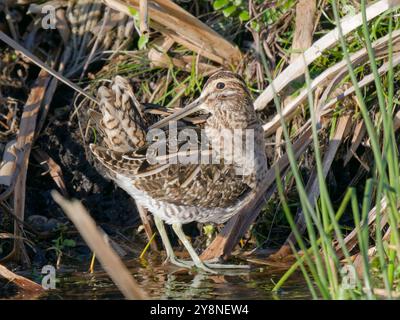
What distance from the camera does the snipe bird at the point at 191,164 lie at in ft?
17.5

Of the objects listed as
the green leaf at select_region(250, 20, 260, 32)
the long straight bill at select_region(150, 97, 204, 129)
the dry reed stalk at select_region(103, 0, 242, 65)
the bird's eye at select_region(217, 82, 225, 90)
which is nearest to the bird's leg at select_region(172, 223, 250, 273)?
the long straight bill at select_region(150, 97, 204, 129)

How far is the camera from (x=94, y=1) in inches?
260

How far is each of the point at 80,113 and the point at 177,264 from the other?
54.1 inches

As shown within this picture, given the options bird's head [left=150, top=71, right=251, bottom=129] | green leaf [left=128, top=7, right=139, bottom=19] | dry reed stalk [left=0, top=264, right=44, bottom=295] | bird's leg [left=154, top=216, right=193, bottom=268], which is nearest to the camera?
dry reed stalk [left=0, top=264, right=44, bottom=295]

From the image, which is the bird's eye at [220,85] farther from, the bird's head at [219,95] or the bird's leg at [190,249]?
the bird's leg at [190,249]

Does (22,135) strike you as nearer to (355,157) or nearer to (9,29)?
(9,29)

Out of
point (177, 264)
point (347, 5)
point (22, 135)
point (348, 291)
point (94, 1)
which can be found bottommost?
point (348, 291)

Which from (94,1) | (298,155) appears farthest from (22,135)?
(298,155)

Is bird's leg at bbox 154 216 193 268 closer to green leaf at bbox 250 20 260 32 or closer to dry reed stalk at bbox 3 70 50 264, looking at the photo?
dry reed stalk at bbox 3 70 50 264

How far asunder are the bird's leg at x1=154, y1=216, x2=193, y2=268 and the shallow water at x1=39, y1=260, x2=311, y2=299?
6cm

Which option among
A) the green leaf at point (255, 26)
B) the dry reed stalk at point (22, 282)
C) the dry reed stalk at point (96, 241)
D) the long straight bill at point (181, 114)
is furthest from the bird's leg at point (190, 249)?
the dry reed stalk at point (96, 241)

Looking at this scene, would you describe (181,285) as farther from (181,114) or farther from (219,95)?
(219,95)

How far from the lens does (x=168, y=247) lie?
5703mm

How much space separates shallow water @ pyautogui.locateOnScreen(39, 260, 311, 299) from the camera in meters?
4.94
